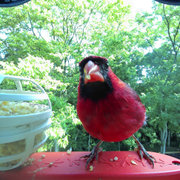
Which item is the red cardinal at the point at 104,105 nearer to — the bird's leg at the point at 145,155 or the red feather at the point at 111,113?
the red feather at the point at 111,113

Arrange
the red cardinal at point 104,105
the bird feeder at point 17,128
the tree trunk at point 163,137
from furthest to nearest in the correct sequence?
the tree trunk at point 163,137 < the red cardinal at point 104,105 < the bird feeder at point 17,128

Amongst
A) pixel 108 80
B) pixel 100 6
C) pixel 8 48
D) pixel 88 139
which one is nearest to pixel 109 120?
pixel 108 80

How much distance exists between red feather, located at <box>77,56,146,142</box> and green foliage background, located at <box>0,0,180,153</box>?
88cm

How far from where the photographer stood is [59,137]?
1.66 m

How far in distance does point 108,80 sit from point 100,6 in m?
1.69

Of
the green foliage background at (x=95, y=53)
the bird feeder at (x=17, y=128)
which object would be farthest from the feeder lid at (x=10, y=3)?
the green foliage background at (x=95, y=53)

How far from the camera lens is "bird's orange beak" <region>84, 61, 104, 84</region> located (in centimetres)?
56

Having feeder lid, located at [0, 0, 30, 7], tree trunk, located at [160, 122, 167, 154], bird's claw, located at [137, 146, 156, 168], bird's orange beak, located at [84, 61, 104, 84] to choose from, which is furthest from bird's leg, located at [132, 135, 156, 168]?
feeder lid, located at [0, 0, 30, 7]

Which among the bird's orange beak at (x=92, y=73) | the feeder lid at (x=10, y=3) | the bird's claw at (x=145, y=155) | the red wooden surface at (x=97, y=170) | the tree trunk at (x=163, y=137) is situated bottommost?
the tree trunk at (x=163, y=137)

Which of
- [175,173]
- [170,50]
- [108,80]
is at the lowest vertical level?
[175,173]

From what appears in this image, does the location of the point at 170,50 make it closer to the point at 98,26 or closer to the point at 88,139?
the point at 98,26

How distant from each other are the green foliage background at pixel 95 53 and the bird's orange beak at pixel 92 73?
1.00 m

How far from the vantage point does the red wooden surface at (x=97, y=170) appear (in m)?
0.67

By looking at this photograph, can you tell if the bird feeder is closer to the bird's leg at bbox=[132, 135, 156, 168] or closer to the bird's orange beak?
the bird's orange beak
